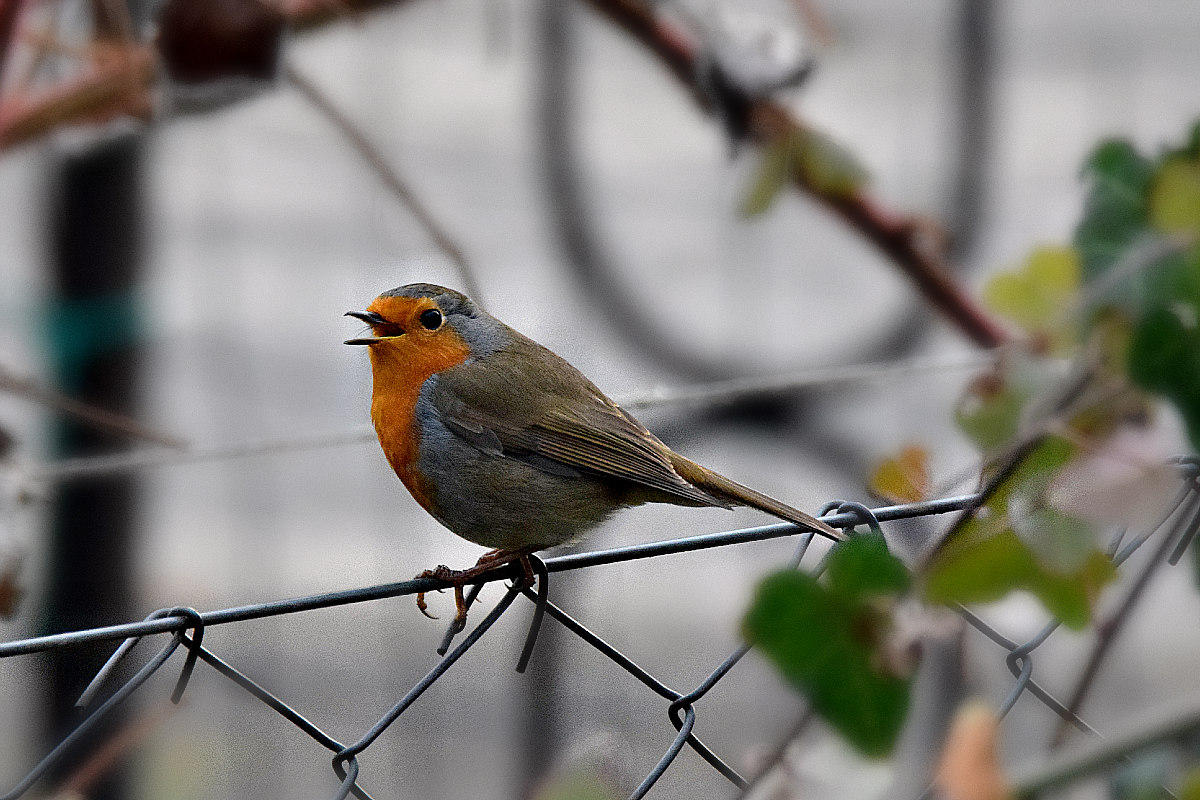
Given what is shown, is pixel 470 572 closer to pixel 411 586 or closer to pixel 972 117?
pixel 411 586

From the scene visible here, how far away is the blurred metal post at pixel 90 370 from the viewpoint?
2.55 metres

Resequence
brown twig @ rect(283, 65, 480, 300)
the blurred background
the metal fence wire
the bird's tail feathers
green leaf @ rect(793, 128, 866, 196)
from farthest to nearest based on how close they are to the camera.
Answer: the blurred background
brown twig @ rect(283, 65, 480, 300)
green leaf @ rect(793, 128, 866, 196)
the bird's tail feathers
the metal fence wire

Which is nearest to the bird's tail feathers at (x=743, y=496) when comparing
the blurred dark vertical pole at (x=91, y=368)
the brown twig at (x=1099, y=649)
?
the brown twig at (x=1099, y=649)

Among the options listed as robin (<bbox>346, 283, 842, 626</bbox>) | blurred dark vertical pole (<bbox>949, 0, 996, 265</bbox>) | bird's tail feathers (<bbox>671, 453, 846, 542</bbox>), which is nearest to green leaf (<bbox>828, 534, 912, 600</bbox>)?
bird's tail feathers (<bbox>671, 453, 846, 542</bbox>)

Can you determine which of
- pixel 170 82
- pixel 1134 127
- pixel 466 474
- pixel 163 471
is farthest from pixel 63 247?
pixel 1134 127

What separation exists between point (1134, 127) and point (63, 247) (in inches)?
126

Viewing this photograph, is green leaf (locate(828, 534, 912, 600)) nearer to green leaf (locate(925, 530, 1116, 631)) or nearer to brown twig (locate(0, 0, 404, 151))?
green leaf (locate(925, 530, 1116, 631))

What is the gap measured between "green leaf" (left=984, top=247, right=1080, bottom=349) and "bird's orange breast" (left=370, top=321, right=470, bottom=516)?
2.85 feet

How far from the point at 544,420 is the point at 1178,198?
3.15 ft

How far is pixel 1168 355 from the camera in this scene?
44 cm

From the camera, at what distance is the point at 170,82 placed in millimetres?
1281

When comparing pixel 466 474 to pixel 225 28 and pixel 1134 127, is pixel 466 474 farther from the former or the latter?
pixel 1134 127

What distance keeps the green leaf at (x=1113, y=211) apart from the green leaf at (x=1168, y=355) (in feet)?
0.17

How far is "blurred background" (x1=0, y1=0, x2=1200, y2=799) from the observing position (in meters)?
3.29
